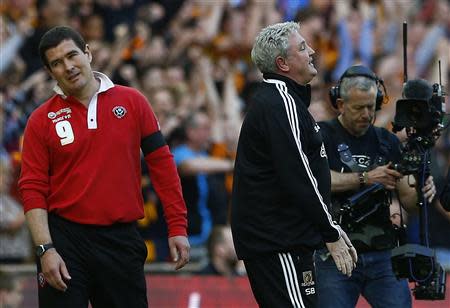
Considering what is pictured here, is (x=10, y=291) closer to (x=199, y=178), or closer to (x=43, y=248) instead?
(x=199, y=178)

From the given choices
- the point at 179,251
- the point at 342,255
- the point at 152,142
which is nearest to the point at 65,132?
the point at 152,142

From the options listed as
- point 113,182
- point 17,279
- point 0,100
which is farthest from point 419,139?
point 0,100

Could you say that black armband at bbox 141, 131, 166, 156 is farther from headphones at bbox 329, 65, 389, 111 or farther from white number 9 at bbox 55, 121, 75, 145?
headphones at bbox 329, 65, 389, 111

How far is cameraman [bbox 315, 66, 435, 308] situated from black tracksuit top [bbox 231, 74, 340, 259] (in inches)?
37.4

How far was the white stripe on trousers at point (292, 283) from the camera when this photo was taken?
643 centimetres

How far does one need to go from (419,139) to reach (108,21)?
7.09 meters

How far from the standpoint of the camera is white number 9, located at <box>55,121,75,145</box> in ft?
22.0

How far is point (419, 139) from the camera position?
719 cm

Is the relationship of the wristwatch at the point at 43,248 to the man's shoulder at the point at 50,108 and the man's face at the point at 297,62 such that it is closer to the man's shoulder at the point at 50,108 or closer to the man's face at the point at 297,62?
the man's shoulder at the point at 50,108

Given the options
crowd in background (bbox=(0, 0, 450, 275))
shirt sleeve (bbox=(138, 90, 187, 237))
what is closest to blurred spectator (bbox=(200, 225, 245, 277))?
crowd in background (bbox=(0, 0, 450, 275))

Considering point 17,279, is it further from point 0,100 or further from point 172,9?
point 172,9

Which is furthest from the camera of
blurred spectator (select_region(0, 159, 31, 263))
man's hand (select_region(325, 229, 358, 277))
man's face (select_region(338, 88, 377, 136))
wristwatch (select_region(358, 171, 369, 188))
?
blurred spectator (select_region(0, 159, 31, 263))

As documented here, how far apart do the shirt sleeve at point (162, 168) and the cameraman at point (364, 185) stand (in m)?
1.09

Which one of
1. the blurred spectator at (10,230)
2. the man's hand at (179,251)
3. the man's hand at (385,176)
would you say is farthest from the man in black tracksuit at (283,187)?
the blurred spectator at (10,230)
